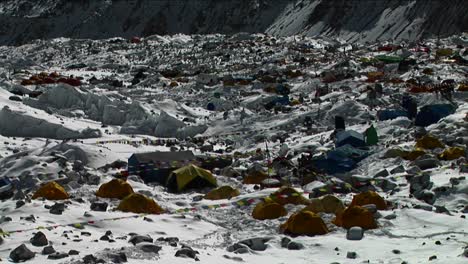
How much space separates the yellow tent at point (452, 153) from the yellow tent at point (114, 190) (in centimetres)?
805

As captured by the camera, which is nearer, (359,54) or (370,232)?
(370,232)

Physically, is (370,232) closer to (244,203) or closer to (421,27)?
(244,203)

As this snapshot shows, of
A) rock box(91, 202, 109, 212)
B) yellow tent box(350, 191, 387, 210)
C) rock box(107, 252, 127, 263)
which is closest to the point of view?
rock box(107, 252, 127, 263)

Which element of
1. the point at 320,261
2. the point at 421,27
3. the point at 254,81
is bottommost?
the point at 320,261

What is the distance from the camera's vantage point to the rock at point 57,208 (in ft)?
43.5

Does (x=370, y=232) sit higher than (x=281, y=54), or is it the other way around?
(x=281, y=54)

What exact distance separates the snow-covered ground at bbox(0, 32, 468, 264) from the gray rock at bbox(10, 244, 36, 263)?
9cm

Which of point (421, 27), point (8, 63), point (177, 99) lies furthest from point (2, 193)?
point (421, 27)

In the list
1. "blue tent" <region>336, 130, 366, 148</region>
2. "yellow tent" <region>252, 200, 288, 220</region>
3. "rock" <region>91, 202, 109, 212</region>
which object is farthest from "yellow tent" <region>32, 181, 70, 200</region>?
"blue tent" <region>336, 130, 366, 148</region>

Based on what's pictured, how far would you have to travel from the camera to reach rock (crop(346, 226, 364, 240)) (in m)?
12.0

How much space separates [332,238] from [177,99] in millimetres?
24713

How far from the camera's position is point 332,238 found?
12125 mm

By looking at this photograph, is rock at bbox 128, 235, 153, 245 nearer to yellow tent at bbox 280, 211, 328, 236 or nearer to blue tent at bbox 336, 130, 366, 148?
yellow tent at bbox 280, 211, 328, 236

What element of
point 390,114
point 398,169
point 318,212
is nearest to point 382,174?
point 398,169
